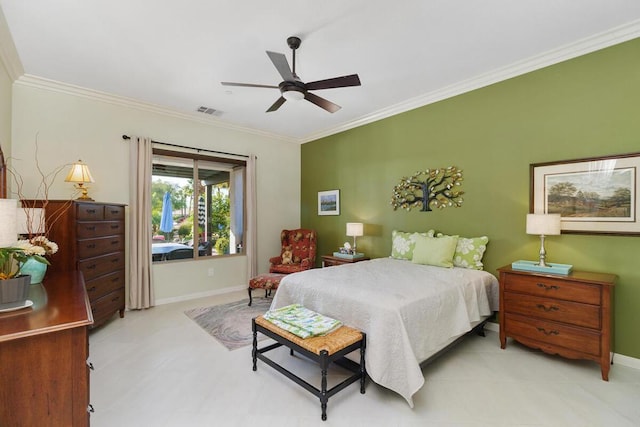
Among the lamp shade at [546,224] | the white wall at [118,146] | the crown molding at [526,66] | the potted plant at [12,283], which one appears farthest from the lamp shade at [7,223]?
the crown molding at [526,66]

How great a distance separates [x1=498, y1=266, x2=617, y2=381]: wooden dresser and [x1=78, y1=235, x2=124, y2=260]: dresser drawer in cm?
407

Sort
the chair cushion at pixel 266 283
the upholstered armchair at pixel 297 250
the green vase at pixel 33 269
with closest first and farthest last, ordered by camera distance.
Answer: the green vase at pixel 33 269 → the chair cushion at pixel 266 283 → the upholstered armchair at pixel 297 250

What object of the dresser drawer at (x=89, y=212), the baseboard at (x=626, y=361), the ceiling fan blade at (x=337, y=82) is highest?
the ceiling fan blade at (x=337, y=82)

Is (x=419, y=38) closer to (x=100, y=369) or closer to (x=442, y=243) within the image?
(x=442, y=243)

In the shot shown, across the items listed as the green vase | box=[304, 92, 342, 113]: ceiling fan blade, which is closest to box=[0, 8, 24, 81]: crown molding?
the green vase

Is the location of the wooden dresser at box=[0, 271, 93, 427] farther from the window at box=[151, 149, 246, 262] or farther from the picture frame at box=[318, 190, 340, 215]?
the picture frame at box=[318, 190, 340, 215]

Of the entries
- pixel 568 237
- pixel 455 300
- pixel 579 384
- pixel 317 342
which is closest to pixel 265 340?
pixel 317 342

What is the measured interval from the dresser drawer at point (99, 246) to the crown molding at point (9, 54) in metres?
1.84

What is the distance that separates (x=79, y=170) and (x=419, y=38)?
3.70 metres

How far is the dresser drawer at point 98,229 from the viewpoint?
298 centimetres

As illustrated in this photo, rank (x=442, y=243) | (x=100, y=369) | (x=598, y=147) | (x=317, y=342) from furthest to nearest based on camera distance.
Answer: (x=442, y=243)
(x=598, y=147)
(x=100, y=369)
(x=317, y=342)

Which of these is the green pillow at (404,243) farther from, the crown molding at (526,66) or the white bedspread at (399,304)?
the crown molding at (526,66)

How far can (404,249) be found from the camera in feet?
12.4

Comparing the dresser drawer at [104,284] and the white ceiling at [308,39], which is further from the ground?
the white ceiling at [308,39]
